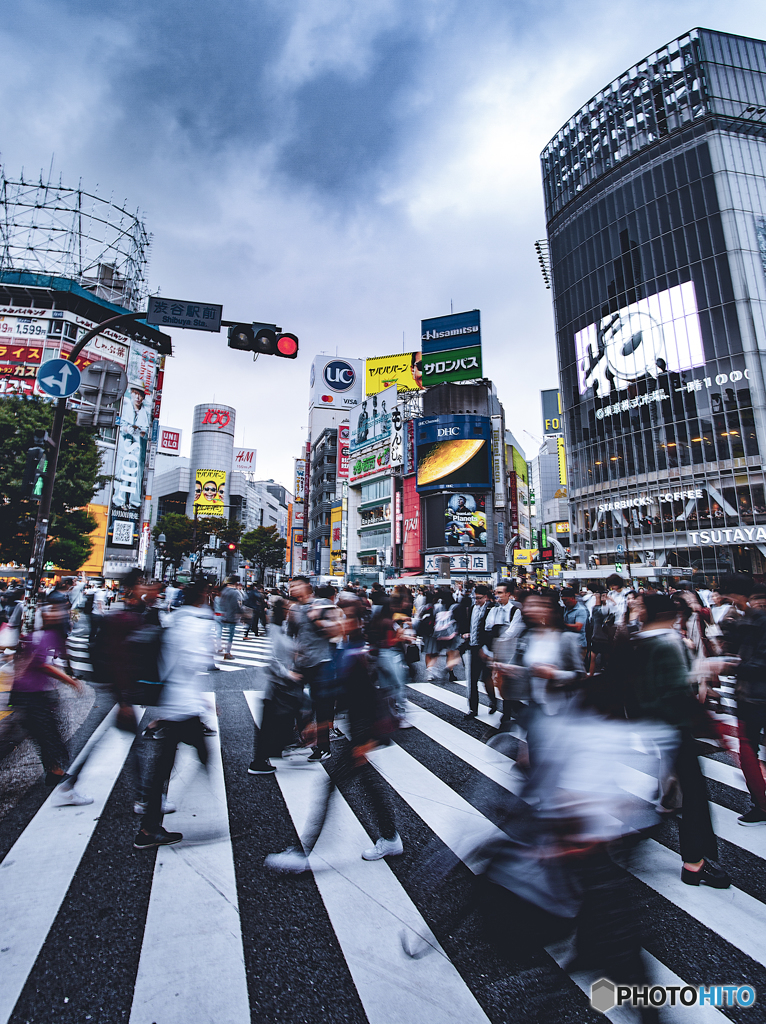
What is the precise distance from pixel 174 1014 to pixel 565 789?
1.99m

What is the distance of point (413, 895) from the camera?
3.18 meters

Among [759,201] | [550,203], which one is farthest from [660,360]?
[550,203]

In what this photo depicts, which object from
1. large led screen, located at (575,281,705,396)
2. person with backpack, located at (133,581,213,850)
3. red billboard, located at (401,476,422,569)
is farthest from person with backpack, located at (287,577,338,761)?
red billboard, located at (401,476,422,569)

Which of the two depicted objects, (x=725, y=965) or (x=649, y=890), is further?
(x=649, y=890)

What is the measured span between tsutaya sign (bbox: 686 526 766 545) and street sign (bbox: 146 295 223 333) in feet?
128

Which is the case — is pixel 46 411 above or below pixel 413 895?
above

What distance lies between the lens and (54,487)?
75.4 ft

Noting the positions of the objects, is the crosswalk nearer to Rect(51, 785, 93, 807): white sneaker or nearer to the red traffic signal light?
Rect(51, 785, 93, 807): white sneaker

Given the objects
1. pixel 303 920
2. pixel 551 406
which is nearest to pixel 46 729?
pixel 303 920

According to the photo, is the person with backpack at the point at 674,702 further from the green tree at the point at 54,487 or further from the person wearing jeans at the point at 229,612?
the green tree at the point at 54,487

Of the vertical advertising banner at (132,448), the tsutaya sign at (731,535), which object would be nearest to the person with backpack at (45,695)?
the tsutaya sign at (731,535)

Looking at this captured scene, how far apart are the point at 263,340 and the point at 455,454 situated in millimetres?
42854

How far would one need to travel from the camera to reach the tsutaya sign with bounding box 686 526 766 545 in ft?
114

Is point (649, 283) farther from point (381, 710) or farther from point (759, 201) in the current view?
point (381, 710)
